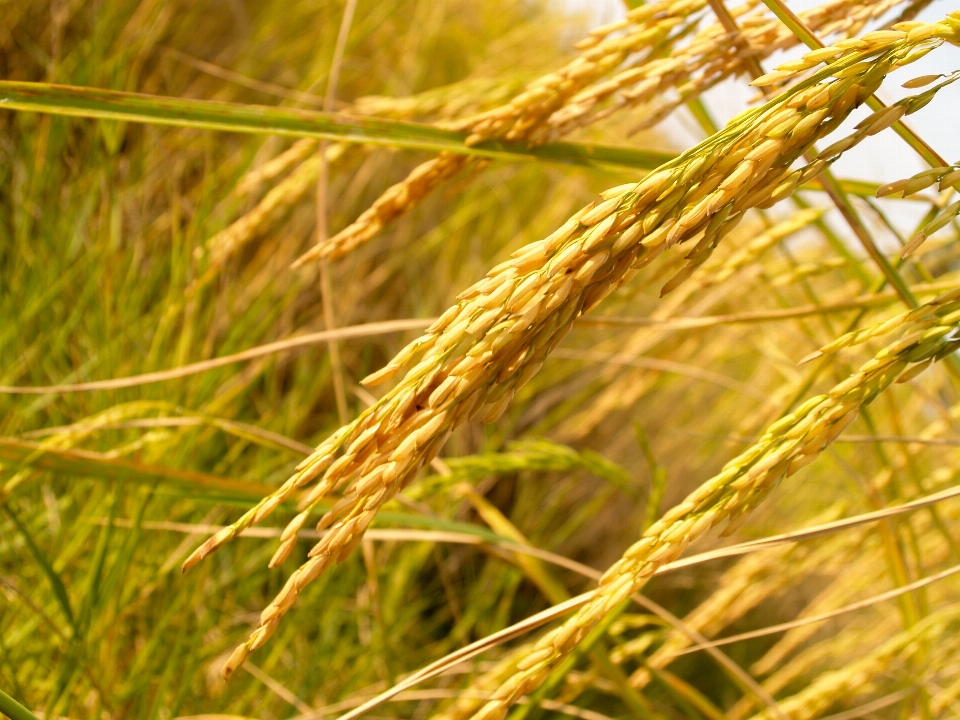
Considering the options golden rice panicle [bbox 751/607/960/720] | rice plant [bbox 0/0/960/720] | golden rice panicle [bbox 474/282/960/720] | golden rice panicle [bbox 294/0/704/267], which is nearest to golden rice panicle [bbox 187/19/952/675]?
rice plant [bbox 0/0/960/720]

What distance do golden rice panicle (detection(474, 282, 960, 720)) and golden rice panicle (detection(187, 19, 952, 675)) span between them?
0.38ft

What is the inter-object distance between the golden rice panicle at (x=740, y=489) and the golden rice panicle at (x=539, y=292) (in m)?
0.12

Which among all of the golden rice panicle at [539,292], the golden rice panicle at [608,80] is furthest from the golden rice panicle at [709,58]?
the golden rice panicle at [539,292]

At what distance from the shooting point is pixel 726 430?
1820 mm

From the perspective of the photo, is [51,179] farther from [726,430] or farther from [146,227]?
[726,430]

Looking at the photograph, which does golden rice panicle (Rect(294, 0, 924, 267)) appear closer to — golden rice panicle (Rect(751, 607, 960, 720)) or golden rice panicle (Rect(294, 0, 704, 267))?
golden rice panicle (Rect(294, 0, 704, 267))

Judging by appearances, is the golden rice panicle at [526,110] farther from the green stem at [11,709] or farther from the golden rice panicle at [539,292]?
the green stem at [11,709]

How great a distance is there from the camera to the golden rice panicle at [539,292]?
34 centimetres

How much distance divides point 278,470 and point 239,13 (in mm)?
1119

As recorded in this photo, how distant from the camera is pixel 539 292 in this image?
13.2 inches

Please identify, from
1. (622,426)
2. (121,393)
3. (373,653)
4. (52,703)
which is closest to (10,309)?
(121,393)

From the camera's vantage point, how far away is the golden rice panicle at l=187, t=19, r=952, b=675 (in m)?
0.34

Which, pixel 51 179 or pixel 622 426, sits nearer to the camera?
pixel 51 179

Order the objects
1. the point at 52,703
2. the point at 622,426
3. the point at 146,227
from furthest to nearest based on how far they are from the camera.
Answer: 1. the point at 622,426
2. the point at 146,227
3. the point at 52,703
